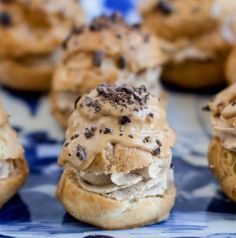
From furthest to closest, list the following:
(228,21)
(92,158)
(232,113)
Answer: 1. (228,21)
2. (232,113)
3. (92,158)

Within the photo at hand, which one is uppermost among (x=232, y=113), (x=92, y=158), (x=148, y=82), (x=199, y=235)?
(x=148, y=82)

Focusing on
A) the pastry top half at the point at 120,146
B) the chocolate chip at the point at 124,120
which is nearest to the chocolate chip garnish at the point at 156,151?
the pastry top half at the point at 120,146

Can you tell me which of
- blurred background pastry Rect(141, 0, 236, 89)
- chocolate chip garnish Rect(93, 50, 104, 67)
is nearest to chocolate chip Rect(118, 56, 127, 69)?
chocolate chip garnish Rect(93, 50, 104, 67)

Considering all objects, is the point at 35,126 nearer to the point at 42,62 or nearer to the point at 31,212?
the point at 42,62

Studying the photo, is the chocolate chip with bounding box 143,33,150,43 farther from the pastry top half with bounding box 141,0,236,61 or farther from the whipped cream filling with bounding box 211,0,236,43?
the whipped cream filling with bounding box 211,0,236,43

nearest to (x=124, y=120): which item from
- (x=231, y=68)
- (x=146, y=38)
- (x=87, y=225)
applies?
(x=87, y=225)

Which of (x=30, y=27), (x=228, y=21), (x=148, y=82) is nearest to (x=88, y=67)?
(x=148, y=82)
